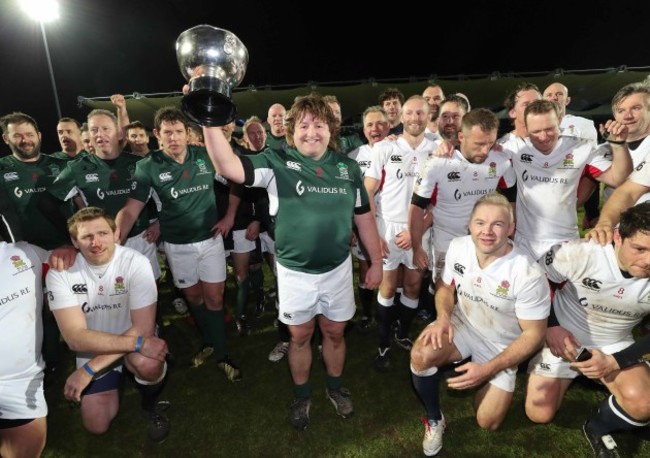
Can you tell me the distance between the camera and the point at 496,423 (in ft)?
10.7

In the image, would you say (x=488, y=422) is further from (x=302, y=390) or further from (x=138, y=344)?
(x=138, y=344)

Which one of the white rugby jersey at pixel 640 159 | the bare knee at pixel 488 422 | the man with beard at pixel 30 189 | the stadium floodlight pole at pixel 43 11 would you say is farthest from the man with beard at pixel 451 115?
the stadium floodlight pole at pixel 43 11

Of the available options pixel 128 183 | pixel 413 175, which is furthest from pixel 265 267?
pixel 413 175

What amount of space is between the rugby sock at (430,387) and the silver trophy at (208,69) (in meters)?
2.54

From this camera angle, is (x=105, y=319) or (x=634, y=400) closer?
(x=634, y=400)

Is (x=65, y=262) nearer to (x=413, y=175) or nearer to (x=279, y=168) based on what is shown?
(x=279, y=168)

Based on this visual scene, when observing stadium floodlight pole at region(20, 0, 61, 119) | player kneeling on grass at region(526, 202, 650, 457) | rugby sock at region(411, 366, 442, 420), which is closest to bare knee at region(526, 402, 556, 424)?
player kneeling on grass at region(526, 202, 650, 457)

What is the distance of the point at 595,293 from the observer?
2.97 meters

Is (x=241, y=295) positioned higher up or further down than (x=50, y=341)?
higher up

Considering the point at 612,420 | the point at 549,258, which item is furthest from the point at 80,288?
the point at 612,420

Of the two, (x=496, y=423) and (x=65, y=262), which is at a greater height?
(x=65, y=262)

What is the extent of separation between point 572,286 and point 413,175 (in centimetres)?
203

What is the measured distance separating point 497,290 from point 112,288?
3313mm

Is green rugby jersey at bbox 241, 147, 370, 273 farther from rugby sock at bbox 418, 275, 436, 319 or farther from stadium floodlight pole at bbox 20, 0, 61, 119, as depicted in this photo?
stadium floodlight pole at bbox 20, 0, 61, 119
